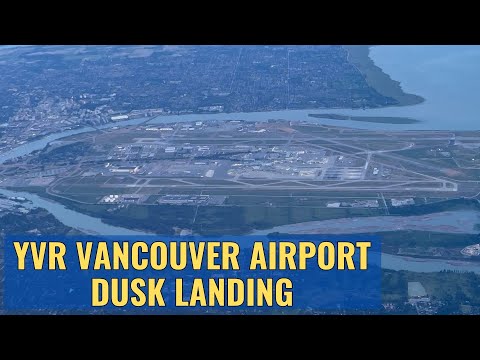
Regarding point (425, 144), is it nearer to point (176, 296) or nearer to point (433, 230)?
point (433, 230)

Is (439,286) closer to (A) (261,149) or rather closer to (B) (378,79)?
(A) (261,149)

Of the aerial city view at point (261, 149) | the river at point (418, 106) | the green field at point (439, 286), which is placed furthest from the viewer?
the river at point (418, 106)

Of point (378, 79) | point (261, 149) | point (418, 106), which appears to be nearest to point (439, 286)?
point (261, 149)

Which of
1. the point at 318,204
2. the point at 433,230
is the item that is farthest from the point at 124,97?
the point at 433,230

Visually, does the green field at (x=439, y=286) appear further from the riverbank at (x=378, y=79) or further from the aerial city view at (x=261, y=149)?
the riverbank at (x=378, y=79)

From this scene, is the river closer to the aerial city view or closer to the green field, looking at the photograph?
the aerial city view

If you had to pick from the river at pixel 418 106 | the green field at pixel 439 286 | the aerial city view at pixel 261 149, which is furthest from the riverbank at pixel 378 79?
the green field at pixel 439 286
